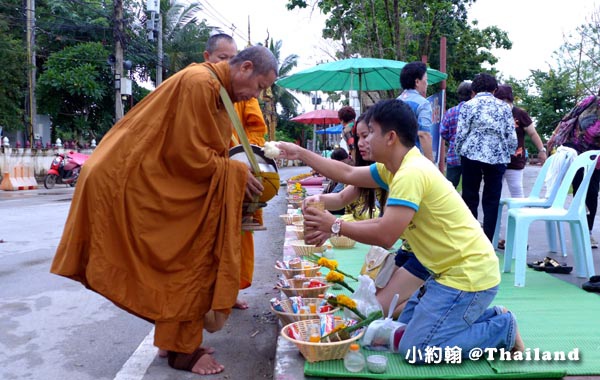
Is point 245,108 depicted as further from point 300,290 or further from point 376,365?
point 376,365

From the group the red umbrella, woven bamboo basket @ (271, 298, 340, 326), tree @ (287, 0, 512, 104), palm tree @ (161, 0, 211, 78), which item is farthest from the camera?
palm tree @ (161, 0, 211, 78)

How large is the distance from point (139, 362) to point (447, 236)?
5.86 ft

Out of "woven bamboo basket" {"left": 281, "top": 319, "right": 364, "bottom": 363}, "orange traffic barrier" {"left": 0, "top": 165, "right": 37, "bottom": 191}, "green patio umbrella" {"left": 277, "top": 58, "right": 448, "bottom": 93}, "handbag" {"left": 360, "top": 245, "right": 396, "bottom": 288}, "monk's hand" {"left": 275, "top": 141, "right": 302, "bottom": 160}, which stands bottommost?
"orange traffic barrier" {"left": 0, "top": 165, "right": 37, "bottom": 191}

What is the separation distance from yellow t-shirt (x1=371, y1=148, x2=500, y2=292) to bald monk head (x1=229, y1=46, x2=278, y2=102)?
860 mm

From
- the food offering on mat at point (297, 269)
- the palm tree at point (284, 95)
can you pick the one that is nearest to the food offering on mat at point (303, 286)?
the food offering on mat at point (297, 269)

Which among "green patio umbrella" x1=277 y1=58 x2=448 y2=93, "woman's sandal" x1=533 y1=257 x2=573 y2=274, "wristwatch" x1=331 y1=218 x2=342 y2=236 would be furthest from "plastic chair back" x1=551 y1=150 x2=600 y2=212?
"green patio umbrella" x1=277 y1=58 x2=448 y2=93

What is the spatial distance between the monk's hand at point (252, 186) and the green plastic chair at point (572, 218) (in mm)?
2274

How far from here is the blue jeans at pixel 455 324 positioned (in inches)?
101

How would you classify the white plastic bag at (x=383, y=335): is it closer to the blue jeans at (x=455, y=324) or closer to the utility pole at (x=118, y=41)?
the blue jeans at (x=455, y=324)

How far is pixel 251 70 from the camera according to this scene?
2850 millimetres

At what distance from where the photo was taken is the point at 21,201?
11.9 metres

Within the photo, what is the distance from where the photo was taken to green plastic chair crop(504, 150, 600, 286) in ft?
13.6

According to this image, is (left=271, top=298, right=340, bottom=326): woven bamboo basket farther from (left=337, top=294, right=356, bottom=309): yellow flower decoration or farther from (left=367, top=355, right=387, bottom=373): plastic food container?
(left=367, top=355, right=387, bottom=373): plastic food container

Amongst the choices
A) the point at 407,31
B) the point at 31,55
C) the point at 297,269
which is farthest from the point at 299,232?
the point at 31,55
